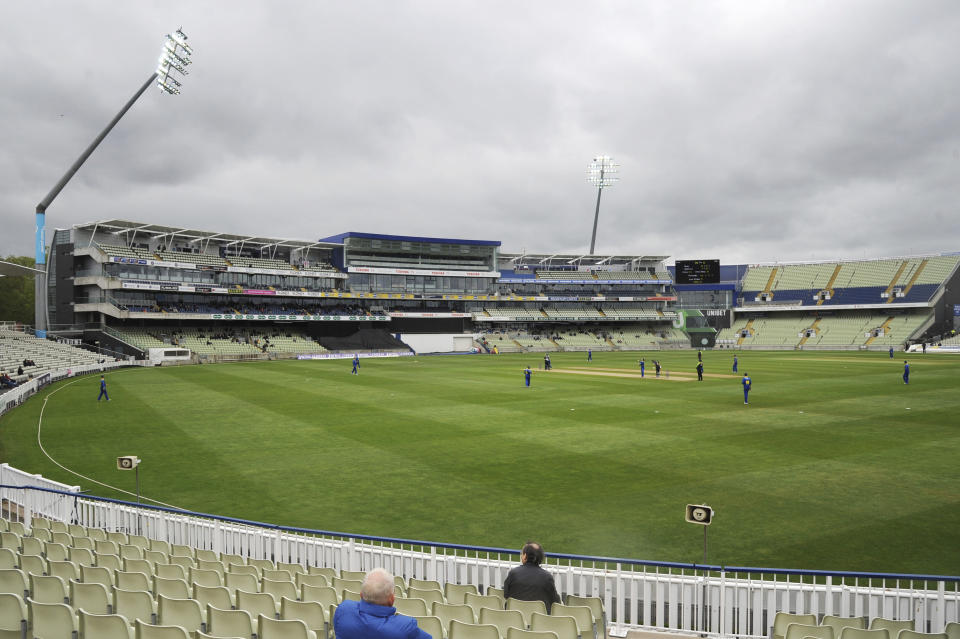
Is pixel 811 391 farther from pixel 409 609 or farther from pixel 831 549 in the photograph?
pixel 409 609

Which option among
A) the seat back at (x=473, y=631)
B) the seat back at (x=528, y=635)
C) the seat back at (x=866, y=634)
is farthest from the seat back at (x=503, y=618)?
the seat back at (x=866, y=634)

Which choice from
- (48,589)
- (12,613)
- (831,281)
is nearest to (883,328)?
(831,281)

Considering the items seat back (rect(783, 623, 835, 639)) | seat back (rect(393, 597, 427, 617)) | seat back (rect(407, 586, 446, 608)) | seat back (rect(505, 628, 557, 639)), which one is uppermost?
seat back (rect(505, 628, 557, 639))

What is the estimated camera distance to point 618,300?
9844 centimetres

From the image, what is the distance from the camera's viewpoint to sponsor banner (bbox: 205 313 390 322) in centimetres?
7100

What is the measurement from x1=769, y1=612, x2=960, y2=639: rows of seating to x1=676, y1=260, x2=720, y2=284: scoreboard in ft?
277

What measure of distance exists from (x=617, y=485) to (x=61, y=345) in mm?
54256

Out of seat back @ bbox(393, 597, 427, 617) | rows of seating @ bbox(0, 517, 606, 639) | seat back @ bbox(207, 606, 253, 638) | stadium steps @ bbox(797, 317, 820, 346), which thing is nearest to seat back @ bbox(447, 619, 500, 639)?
rows of seating @ bbox(0, 517, 606, 639)

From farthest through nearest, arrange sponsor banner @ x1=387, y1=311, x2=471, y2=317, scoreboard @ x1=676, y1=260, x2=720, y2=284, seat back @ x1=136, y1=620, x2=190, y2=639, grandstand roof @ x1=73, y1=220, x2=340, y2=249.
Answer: sponsor banner @ x1=387, y1=311, x2=471, y2=317, scoreboard @ x1=676, y1=260, x2=720, y2=284, grandstand roof @ x1=73, y1=220, x2=340, y2=249, seat back @ x1=136, y1=620, x2=190, y2=639

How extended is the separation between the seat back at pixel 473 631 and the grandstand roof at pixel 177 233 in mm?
72017

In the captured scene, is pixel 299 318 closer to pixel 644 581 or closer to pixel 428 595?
pixel 428 595

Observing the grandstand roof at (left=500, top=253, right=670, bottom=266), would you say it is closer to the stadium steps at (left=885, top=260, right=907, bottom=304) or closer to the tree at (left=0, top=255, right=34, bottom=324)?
the stadium steps at (left=885, top=260, right=907, bottom=304)

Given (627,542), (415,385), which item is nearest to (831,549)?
(627,542)

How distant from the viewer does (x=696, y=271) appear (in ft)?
284
